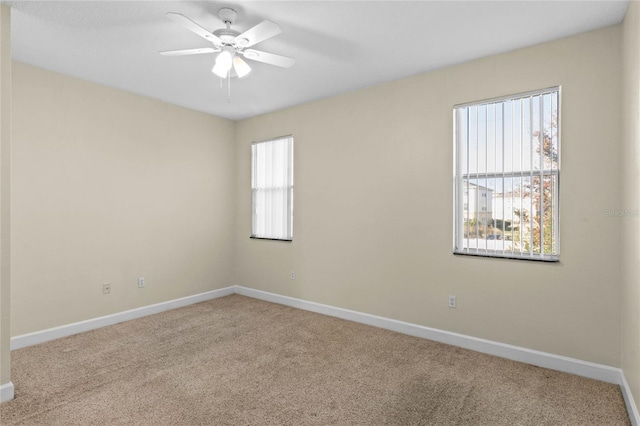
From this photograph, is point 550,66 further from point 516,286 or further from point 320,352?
point 320,352

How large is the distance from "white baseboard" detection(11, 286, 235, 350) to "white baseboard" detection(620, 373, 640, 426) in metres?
4.59

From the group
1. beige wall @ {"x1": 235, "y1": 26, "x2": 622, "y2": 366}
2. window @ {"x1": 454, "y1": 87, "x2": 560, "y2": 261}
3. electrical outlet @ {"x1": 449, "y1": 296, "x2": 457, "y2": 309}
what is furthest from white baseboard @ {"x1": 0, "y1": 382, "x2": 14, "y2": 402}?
window @ {"x1": 454, "y1": 87, "x2": 560, "y2": 261}

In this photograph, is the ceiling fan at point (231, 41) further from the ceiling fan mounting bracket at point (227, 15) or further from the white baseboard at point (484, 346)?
the white baseboard at point (484, 346)

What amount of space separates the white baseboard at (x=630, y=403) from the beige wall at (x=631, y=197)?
61 millimetres

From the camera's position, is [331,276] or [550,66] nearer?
[550,66]

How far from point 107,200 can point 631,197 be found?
4.80 meters

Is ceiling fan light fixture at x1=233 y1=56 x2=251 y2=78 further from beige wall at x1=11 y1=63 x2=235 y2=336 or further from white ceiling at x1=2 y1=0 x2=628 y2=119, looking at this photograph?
beige wall at x1=11 y1=63 x2=235 y2=336

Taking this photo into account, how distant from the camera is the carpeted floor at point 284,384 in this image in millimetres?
2273

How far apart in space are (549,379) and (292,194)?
3.39 meters

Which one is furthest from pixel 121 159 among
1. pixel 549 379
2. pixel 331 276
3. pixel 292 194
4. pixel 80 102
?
pixel 549 379

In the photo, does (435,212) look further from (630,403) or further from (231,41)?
(231,41)

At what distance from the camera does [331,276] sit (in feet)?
14.5

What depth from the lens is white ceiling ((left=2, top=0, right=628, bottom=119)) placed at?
2465 mm

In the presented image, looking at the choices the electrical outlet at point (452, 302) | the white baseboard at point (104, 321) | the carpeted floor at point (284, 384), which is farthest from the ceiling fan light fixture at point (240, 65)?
the white baseboard at point (104, 321)
